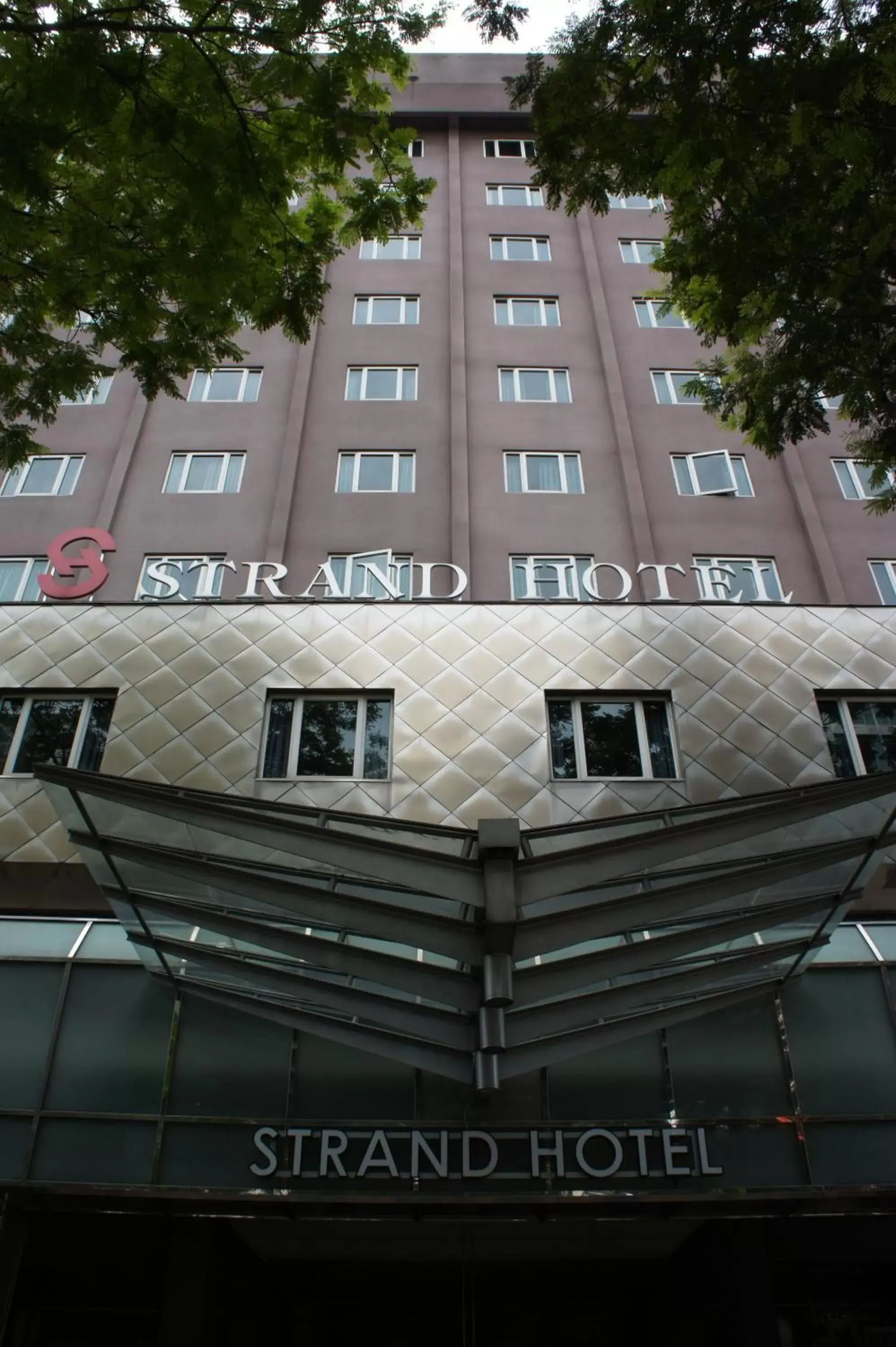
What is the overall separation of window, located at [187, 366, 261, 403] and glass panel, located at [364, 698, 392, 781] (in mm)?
10887

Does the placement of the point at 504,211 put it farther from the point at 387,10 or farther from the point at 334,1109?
the point at 334,1109

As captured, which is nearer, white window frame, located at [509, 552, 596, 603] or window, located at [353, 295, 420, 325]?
white window frame, located at [509, 552, 596, 603]

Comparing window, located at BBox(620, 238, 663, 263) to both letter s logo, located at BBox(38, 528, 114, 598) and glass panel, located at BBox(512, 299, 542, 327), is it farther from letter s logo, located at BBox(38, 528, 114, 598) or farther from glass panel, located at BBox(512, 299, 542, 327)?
letter s logo, located at BBox(38, 528, 114, 598)

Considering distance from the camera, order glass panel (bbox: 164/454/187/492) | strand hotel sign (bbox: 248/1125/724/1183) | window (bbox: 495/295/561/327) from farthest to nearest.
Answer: window (bbox: 495/295/561/327), glass panel (bbox: 164/454/187/492), strand hotel sign (bbox: 248/1125/724/1183)

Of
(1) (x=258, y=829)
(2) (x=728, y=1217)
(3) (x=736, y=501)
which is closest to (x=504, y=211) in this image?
(3) (x=736, y=501)

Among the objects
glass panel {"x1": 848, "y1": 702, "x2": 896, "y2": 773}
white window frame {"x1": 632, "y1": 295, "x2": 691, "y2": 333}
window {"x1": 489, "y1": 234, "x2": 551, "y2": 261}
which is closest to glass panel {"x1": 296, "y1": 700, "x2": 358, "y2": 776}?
glass panel {"x1": 848, "y1": 702, "x2": 896, "y2": 773}

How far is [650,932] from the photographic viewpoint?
12.6 m

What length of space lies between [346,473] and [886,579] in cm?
1188

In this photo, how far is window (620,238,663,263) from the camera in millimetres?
25531

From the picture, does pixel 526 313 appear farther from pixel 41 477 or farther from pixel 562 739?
pixel 562 739

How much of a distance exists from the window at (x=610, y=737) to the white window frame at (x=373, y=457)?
769cm

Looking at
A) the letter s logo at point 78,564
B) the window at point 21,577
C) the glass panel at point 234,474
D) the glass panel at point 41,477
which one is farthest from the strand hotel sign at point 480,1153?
the glass panel at point 41,477

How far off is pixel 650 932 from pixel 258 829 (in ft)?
21.2

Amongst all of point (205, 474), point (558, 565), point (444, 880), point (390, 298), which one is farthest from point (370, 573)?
point (444, 880)
